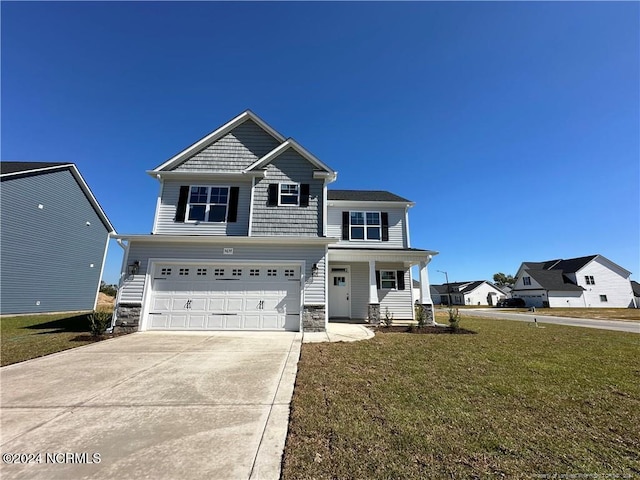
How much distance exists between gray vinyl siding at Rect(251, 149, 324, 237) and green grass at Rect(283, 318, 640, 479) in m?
5.59

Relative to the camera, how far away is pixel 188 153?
11.4 metres

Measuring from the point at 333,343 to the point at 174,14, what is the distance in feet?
38.9

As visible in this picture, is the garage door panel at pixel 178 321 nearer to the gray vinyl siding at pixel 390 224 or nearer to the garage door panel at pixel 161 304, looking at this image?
the garage door panel at pixel 161 304

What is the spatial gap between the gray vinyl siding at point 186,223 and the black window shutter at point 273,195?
897mm

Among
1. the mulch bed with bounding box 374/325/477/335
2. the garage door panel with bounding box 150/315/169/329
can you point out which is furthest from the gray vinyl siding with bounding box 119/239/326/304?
the mulch bed with bounding box 374/325/477/335

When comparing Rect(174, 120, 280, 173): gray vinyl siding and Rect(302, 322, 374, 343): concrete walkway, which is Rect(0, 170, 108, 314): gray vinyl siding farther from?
Rect(302, 322, 374, 343): concrete walkway

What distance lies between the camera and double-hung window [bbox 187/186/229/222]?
35.8 feet

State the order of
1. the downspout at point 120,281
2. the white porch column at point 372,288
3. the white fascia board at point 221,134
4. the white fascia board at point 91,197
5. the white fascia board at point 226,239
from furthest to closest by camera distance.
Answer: the white fascia board at point 91,197
the white porch column at point 372,288
the white fascia board at point 221,134
the white fascia board at point 226,239
the downspout at point 120,281

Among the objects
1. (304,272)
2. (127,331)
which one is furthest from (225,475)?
(127,331)

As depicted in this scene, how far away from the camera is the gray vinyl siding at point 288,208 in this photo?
35.1 feet

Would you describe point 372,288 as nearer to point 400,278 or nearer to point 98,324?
point 400,278

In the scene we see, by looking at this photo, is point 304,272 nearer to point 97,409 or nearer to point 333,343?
point 333,343

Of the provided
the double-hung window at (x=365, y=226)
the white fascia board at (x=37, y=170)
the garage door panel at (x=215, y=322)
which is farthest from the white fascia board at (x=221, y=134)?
the white fascia board at (x=37, y=170)

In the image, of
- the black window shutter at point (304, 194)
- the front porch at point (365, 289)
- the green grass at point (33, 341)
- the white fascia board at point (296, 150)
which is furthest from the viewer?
the front porch at point (365, 289)
